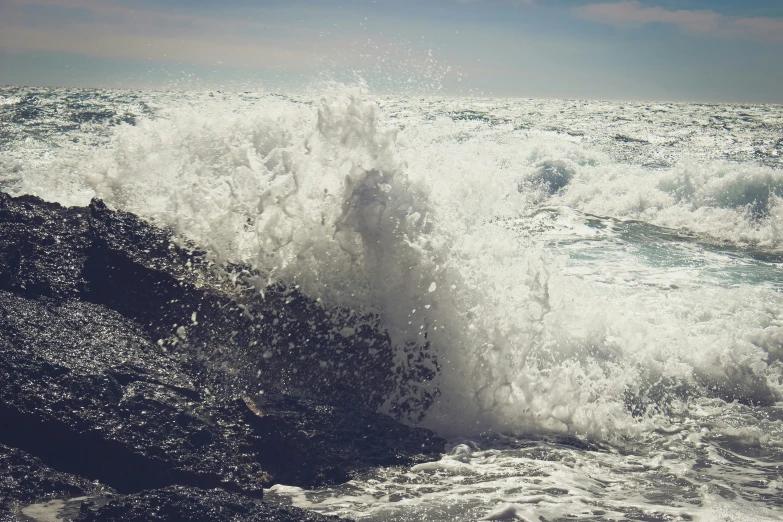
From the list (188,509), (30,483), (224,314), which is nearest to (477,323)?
(224,314)

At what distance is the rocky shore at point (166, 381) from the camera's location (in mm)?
3023

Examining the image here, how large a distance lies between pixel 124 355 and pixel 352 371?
57.7 inches

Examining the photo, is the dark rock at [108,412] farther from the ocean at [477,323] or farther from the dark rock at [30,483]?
the ocean at [477,323]

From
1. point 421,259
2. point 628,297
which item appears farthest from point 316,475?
point 628,297

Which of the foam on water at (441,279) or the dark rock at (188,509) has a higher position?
the foam on water at (441,279)

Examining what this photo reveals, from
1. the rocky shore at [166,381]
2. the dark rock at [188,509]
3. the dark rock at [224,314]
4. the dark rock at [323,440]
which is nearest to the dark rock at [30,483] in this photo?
the rocky shore at [166,381]

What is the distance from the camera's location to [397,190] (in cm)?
475

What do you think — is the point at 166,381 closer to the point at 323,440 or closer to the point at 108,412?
the point at 108,412

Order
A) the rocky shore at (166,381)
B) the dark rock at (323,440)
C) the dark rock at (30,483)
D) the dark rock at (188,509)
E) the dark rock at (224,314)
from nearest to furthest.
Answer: the dark rock at (188,509), the dark rock at (30,483), the rocky shore at (166,381), the dark rock at (323,440), the dark rock at (224,314)

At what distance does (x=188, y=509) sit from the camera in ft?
8.85

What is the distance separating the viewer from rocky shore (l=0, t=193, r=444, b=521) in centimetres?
302

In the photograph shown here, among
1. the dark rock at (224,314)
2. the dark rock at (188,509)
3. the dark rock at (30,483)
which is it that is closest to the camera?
the dark rock at (188,509)

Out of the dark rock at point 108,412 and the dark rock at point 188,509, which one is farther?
the dark rock at point 108,412

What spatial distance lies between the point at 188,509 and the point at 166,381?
1.08m
